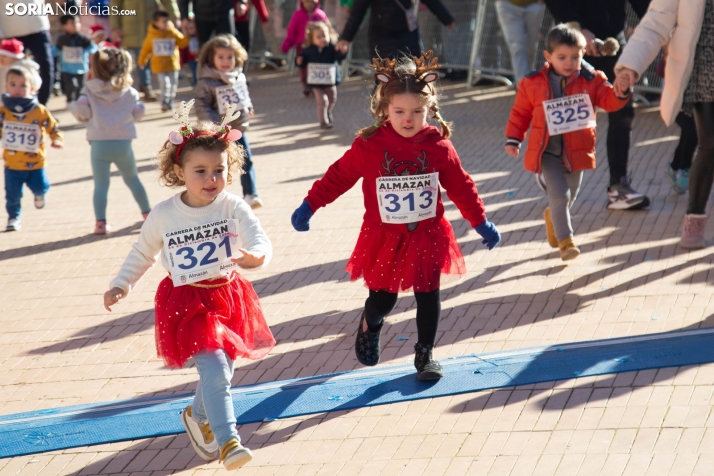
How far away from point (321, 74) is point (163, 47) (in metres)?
3.86

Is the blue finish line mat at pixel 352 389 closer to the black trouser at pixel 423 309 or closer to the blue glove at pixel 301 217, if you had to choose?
the black trouser at pixel 423 309

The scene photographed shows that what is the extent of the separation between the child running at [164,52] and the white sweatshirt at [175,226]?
1172 cm

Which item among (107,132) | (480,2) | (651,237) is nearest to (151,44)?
(480,2)

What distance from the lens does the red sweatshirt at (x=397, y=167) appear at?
4625 millimetres

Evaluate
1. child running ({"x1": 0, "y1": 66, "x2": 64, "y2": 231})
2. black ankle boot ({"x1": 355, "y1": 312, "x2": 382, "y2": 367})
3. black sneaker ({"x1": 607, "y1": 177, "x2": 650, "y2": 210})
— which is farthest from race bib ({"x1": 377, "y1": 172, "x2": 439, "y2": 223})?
child running ({"x1": 0, "y1": 66, "x2": 64, "y2": 231})

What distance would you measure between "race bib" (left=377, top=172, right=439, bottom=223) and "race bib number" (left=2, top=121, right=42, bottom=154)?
4.84 metres

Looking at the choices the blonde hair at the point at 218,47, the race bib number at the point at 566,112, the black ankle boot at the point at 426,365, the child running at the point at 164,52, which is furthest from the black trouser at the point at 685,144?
the child running at the point at 164,52

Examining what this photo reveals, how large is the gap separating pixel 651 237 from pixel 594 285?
3.49 feet

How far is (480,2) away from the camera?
1473cm

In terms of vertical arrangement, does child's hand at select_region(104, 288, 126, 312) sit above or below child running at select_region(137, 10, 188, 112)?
above

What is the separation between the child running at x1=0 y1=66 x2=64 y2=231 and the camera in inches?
333

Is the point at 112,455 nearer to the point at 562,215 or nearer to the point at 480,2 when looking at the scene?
the point at 562,215

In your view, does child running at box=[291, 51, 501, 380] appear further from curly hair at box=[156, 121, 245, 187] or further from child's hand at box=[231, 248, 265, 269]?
child's hand at box=[231, 248, 265, 269]

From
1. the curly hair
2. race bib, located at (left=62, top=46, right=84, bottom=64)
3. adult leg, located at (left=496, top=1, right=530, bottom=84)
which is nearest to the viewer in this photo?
the curly hair
